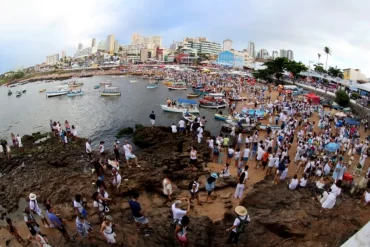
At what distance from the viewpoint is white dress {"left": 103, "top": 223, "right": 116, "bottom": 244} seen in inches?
295

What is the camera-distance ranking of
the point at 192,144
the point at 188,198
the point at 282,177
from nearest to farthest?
1. the point at 188,198
2. the point at 282,177
3. the point at 192,144

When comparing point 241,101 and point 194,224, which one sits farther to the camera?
point 241,101

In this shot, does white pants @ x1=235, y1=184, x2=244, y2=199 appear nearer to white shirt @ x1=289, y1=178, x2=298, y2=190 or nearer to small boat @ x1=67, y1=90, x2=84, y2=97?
white shirt @ x1=289, y1=178, x2=298, y2=190

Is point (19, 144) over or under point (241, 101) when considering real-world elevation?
under

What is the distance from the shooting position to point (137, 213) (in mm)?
8430

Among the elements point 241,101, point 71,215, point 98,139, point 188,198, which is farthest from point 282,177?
point 241,101

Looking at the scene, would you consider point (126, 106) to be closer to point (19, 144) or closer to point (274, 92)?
point (19, 144)

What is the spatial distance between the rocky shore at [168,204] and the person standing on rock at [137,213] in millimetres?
306

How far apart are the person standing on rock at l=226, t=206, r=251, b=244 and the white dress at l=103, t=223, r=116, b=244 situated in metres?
3.73

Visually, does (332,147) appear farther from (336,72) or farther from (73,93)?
(336,72)

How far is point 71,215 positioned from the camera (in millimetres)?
10328

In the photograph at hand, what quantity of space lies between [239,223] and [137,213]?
345 centimetres

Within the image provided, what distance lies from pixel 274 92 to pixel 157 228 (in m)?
45.3

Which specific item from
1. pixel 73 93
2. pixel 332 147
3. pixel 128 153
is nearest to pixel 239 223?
pixel 128 153
